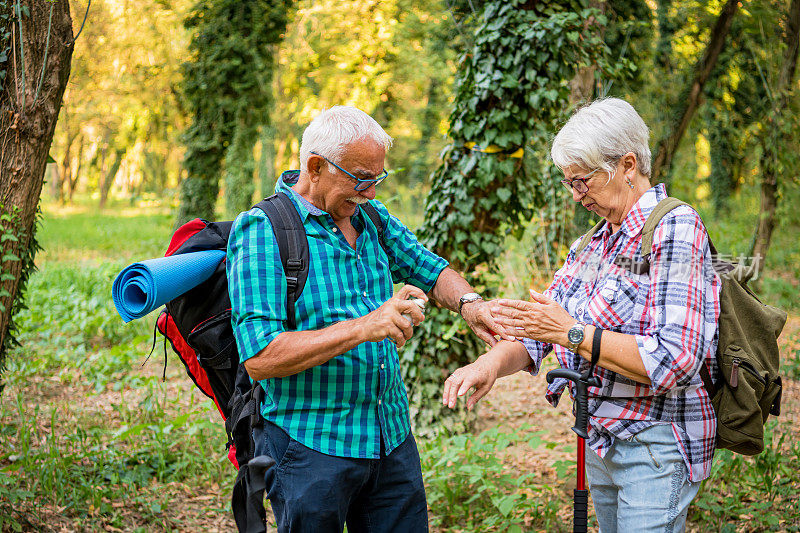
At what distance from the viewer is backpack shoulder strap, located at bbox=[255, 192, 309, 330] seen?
2213 mm

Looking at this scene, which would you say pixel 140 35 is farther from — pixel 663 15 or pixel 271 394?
pixel 271 394

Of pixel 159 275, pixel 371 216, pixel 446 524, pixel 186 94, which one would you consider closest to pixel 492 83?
pixel 371 216

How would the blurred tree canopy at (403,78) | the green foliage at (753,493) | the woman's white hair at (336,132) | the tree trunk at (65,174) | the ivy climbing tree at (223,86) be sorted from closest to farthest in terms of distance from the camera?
the woman's white hair at (336,132)
the green foliage at (753,493)
the blurred tree canopy at (403,78)
the ivy climbing tree at (223,86)
the tree trunk at (65,174)

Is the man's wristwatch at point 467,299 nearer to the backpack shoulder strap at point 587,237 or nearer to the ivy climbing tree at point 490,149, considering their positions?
the backpack shoulder strap at point 587,237

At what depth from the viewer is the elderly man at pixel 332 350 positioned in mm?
2107

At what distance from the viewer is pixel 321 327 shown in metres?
2.25

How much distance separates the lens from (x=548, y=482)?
4672mm

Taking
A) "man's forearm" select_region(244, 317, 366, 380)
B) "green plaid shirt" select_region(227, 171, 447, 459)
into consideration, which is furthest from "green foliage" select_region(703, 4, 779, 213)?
"man's forearm" select_region(244, 317, 366, 380)

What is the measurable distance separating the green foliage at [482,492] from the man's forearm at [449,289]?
1.45 metres

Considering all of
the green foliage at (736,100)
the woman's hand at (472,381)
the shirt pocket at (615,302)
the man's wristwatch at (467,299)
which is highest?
the green foliage at (736,100)

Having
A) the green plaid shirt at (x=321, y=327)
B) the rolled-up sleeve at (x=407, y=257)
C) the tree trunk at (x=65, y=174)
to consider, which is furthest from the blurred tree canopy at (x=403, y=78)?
the tree trunk at (x=65, y=174)

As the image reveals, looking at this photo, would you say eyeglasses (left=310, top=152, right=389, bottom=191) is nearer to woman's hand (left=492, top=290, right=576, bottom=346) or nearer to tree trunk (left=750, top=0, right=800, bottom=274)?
woman's hand (left=492, top=290, right=576, bottom=346)

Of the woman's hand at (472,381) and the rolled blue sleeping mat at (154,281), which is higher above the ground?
the rolled blue sleeping mat at (154,281)

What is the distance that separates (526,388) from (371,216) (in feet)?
16.4
